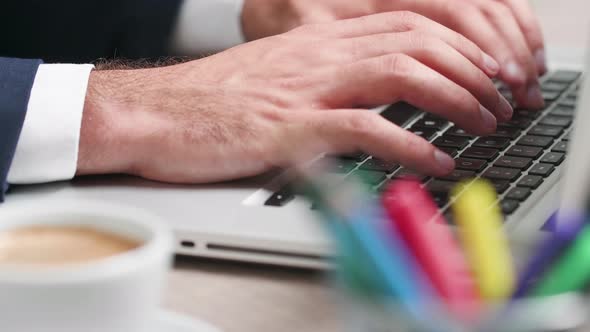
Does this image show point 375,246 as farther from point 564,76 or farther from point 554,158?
point 564,76

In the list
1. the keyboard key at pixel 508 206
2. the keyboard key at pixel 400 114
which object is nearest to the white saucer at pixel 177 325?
the keyboard key at pixel 508 206

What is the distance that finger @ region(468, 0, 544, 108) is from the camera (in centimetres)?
90

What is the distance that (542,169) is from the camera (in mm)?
707

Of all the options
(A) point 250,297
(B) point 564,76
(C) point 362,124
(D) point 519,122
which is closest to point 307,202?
(A) point 250,297

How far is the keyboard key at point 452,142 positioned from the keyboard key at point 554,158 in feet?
0.22

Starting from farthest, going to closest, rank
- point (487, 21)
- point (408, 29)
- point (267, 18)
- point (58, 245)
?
point (267, 18) < point (487, 21) < point (408, 29) < point (58, 245)

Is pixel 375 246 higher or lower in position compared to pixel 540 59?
higher

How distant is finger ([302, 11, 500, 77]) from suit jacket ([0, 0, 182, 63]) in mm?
346

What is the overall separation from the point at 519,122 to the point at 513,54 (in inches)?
3.8

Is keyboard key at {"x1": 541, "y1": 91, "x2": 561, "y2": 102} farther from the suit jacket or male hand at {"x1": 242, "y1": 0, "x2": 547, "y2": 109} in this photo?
the suit jacket

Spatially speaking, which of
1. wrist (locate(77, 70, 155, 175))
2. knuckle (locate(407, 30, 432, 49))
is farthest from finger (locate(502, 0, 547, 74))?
wrist (locate(77, 70, 155, 175))

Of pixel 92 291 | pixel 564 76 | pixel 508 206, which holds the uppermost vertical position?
pixel 92 291

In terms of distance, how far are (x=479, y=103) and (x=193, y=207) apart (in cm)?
27

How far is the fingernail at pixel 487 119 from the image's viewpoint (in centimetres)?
76
